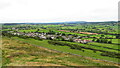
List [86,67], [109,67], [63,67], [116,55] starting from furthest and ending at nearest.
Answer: [116,55] → [109,67] → [86,67] → [63,67]

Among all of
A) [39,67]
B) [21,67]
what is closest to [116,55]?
[39,67]

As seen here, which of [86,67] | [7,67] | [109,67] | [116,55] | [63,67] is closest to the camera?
[7,67]

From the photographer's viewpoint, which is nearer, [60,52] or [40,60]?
[40,60]

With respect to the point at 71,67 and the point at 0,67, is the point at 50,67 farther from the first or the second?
the point at 0,67

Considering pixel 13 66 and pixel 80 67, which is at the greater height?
pixel 13 66

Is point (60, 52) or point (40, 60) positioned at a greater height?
point (40, 60)

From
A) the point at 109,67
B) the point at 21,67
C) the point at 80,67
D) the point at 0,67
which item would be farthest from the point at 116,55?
the point at 0,67

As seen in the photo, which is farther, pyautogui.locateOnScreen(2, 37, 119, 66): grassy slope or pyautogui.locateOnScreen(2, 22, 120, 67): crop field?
pyautogui.locateOnScreen(2, 22, 120, 67): crop field

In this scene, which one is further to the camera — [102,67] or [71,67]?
[102,67]

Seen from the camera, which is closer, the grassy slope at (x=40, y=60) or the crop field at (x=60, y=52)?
the grassy slope at (x=40, y=60)
